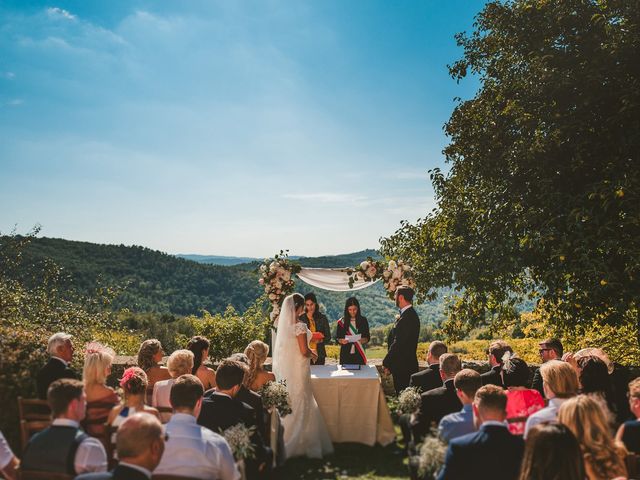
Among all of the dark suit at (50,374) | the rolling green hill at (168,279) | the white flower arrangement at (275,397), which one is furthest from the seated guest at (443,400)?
the rolling green hill at (168,279)

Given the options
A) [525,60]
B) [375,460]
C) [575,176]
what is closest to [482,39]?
[525,60]

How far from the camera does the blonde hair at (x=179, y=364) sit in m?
5.28

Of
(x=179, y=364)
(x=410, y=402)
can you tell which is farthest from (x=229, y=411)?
(x=410, y=402)

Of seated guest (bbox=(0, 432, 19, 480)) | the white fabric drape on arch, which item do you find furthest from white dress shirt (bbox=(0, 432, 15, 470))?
the white fabric drape on arch

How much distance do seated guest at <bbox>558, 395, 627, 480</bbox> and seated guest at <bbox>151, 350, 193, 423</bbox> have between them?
Result: 149 inches

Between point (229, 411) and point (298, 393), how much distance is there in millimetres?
2435

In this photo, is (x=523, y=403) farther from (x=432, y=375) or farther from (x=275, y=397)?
(x=275, y=397)

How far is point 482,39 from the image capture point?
1075cm

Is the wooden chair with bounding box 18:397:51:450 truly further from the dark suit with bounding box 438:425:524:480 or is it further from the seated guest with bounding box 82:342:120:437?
the dark suit with bounding box 438:425:524:480

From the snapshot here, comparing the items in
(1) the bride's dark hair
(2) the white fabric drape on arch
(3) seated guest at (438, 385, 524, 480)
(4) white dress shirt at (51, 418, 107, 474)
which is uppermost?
(2) the white fabric drape on arch

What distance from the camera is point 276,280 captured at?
9664 millimetres

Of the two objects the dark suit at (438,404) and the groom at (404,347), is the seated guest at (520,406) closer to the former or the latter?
the dark suit at (438,404)

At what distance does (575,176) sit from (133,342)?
11105 millimetres

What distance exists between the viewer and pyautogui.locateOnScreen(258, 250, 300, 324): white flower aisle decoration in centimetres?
963
